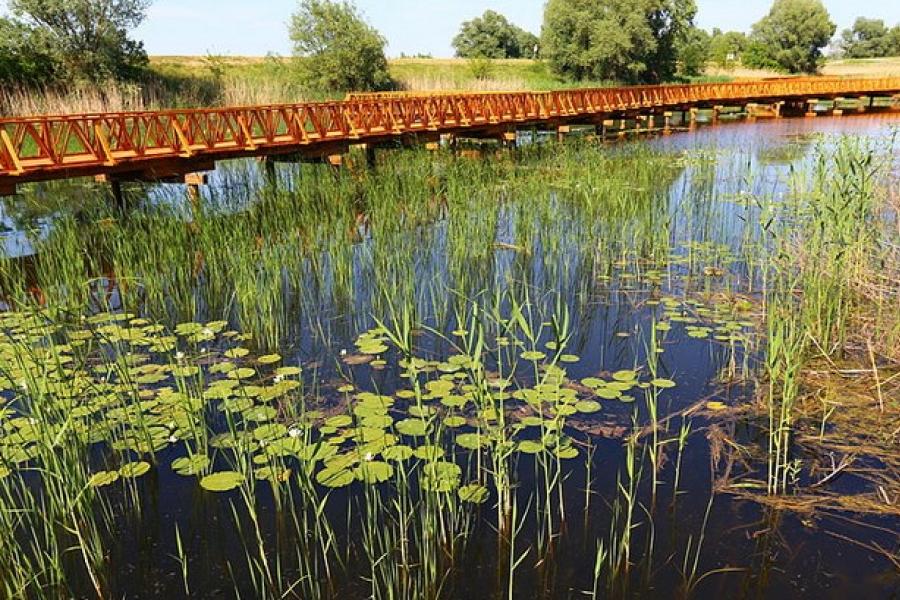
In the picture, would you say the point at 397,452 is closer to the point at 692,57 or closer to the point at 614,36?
the point at 614,36

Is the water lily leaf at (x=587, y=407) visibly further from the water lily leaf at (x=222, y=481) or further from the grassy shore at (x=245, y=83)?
the grassy shore at (x=245, y=83)

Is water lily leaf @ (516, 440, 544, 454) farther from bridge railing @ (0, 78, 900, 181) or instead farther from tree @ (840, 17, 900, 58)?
tree @ (840, 17, 900, 58)

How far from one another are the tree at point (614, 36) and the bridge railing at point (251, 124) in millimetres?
17497

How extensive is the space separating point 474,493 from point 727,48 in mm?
88659

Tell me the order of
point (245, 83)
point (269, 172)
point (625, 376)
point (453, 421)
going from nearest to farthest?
point (453, 421)
point (625, 376)
point (269, 172)
point (245, 83)

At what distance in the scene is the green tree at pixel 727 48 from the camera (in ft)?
234

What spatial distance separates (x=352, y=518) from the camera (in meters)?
3.70

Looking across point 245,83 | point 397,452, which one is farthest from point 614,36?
point 397,452

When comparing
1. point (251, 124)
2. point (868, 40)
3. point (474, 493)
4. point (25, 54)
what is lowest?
point (474, 493)

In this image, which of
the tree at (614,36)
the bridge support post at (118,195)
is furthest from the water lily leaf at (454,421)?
the tree at (614,36)

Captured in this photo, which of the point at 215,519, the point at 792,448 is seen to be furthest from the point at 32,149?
the point at 792,448

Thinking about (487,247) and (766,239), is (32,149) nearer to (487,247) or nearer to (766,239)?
(487,247)

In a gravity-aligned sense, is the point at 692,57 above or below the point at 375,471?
above

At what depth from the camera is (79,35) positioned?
2808 cm
